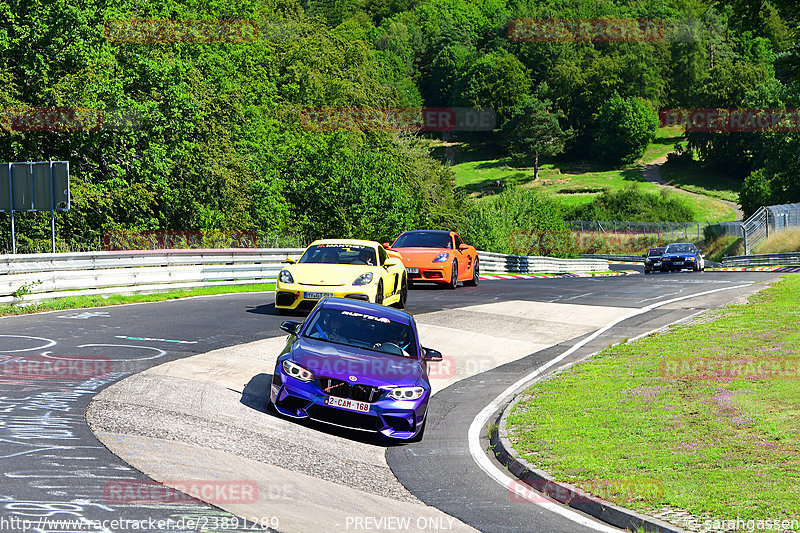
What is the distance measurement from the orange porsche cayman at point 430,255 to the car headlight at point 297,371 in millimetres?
15215

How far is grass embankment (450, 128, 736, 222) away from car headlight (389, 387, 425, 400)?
113 meters

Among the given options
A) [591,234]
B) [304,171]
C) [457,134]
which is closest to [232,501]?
[304,171]

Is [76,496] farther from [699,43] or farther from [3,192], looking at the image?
[699,43]

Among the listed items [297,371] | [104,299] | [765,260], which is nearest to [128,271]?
[104,299]

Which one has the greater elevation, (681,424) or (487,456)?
(681,424)

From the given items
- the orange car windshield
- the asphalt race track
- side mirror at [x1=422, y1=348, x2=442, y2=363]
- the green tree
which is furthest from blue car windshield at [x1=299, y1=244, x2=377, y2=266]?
the green tree

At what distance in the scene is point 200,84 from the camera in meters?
42.1

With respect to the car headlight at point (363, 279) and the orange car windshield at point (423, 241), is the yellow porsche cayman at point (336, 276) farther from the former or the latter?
the orange car windshield at point (423, 241)

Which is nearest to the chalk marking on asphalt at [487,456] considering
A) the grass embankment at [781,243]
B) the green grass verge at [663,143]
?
the grass embankment at [781,243]

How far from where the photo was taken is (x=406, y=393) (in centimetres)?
1009

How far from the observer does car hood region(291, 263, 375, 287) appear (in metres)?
17.6

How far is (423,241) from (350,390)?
1617 centimetres

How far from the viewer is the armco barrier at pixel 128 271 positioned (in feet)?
60.6

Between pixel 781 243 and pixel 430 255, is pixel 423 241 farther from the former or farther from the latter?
pixel 781 243
